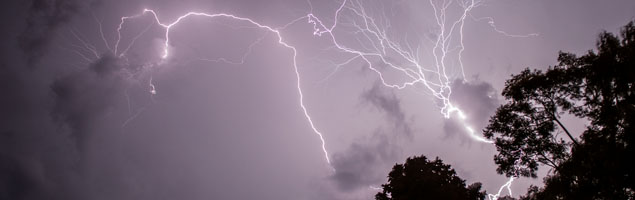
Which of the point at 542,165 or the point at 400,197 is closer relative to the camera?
the point at 542,165

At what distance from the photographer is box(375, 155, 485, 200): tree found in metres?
16.7

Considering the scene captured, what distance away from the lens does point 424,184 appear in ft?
55.3

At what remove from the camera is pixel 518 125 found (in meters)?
11.4

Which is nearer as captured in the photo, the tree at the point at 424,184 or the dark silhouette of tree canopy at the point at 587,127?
the dark silhouette of tree canopy at the point at 587,127

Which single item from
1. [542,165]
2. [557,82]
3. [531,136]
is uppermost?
[557,82]

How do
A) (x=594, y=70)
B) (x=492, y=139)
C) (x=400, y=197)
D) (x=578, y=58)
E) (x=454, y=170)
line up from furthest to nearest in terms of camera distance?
(x=454, y=170) → (x=400, y=197) → (x=492, y=139) → (x=578, y=58) → (x=594, y=70)

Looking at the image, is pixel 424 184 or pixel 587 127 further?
pixel 424 184

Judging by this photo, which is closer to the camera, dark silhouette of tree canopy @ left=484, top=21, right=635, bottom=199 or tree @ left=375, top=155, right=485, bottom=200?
dark silhouette of tree canopy @ left=484, top=21, right=635, bottom=199

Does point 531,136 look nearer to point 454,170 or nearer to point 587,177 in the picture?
point 587,177

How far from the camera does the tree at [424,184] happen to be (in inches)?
656

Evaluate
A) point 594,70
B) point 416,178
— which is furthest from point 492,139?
point 416,178

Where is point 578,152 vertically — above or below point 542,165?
below

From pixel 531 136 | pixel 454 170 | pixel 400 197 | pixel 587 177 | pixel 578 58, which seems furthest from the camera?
pixel 454 170

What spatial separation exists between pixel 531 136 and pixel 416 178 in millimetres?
7443
